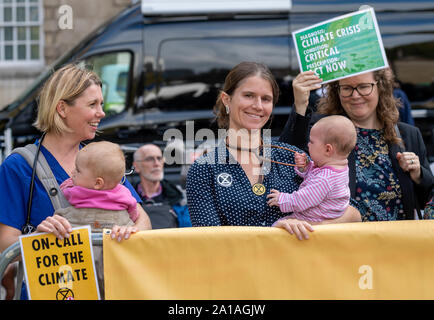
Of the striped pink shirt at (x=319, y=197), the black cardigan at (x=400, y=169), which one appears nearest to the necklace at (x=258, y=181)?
the striped pink shirt at (x=319, y=197)

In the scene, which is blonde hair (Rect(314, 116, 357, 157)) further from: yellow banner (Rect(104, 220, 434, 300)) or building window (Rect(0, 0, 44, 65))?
building window (Rect(0, 0, 44, 65))

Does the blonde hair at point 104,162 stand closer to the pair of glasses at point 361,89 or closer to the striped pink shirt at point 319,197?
the striped pink shirt at point 319,197

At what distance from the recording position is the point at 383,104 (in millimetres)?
3514

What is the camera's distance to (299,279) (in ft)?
8.80

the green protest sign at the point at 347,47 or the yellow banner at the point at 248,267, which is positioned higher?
the green protest sign at the point at 347,47

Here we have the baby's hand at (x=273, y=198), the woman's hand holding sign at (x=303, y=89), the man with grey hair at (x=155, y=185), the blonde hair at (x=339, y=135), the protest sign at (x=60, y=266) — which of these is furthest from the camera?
the man with grey hair at (x=155, y=185)

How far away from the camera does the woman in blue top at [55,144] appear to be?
2732mm

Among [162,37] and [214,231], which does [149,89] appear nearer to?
[162,37]

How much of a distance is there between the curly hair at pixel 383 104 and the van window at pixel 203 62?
10.9 ft

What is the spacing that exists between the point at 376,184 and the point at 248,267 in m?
0.98

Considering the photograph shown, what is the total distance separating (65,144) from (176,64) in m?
4.13

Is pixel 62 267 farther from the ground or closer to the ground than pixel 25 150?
closer to the ground

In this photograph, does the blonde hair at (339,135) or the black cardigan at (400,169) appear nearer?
the blonde hair at (339,135)
